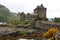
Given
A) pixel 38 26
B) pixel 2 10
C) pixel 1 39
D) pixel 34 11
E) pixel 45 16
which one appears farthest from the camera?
pixel 2 10

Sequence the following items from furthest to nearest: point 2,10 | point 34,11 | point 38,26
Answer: point 2,10 → point 34,11 → point 38,26

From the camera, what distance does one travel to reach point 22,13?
127 feet

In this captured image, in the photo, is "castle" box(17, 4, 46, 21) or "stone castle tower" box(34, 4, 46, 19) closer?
"castle" box(17, 4, 46, 21)

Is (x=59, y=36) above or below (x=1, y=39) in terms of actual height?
above

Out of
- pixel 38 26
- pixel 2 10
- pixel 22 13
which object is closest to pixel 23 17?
pixel 22 13

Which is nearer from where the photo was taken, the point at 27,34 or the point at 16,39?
the point at 16,39

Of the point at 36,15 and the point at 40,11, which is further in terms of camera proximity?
the point at 40,11

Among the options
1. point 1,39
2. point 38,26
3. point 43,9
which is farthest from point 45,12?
point 1,39

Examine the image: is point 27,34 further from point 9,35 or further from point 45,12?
point 45,12

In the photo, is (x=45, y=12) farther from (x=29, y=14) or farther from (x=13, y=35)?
(x=13, y=35)

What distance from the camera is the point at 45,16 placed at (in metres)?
34.9

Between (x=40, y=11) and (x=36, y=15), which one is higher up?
(x=40, y=11)

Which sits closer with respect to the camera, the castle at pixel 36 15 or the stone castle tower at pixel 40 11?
the castle at pixel 36 15

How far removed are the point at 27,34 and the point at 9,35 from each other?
1.74 meters
